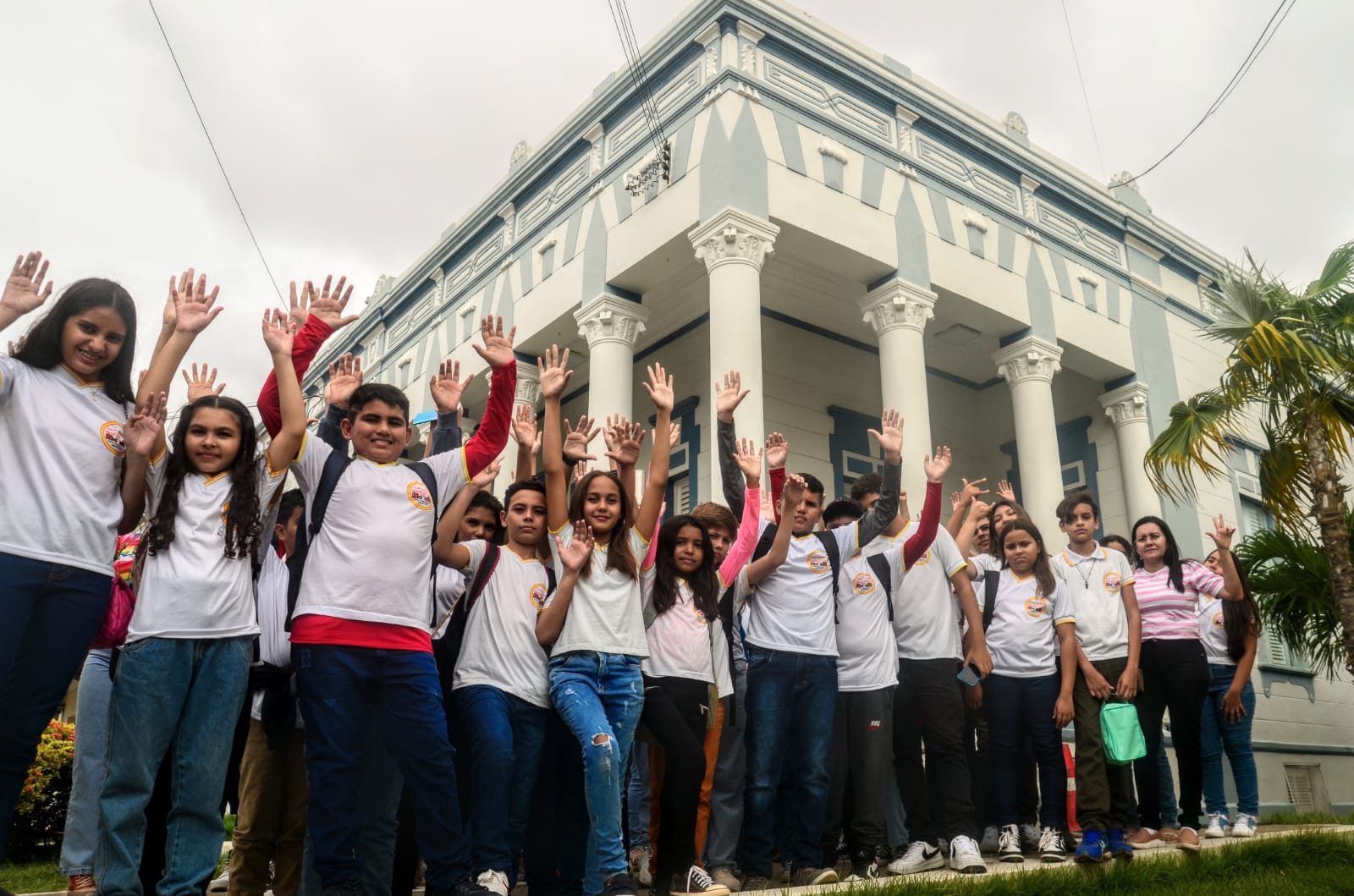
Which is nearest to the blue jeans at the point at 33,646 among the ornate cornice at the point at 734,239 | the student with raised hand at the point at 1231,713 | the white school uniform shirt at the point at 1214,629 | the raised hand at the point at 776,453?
the raised hand at the point at 776,453

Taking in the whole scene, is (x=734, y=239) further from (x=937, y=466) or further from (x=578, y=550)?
(x=578, y=550)

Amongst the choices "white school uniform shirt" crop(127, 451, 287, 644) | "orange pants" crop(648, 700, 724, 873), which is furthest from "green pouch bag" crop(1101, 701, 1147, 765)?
"white school uniform shirt" crop(127, 451, 287, 644)

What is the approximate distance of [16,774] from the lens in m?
2.76

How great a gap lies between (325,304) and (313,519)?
3.08 feet

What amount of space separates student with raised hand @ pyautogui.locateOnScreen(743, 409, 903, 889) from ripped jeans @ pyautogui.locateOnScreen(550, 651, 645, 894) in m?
0.78

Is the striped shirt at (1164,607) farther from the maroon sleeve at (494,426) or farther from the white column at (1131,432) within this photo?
the white column at (1131,432)

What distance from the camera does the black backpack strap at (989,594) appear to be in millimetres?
5141

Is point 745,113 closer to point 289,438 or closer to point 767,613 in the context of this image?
point 767,613

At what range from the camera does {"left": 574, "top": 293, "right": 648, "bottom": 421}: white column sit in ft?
35.9

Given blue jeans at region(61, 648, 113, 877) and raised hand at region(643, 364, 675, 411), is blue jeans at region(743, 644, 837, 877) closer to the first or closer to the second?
raised hand at region(643, 364, 675, 411)

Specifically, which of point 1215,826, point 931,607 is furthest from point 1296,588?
point 931,607

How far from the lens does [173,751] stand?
297cm

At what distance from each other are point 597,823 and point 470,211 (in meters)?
13.1

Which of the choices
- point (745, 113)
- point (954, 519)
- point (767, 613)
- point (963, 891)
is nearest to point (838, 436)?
point (745, 113)
